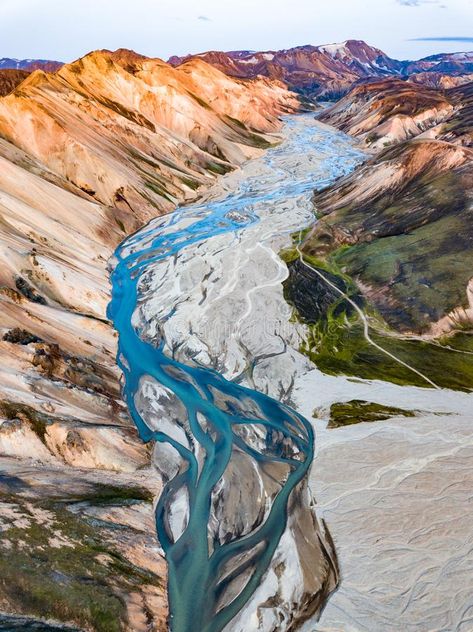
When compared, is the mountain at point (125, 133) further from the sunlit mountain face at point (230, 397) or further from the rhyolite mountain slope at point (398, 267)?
the rhyolite mountain slope at point (398, 267)

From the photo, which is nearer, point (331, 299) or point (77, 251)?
point (331, 299)

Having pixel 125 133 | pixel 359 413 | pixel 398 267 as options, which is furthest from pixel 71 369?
pixel 125 133

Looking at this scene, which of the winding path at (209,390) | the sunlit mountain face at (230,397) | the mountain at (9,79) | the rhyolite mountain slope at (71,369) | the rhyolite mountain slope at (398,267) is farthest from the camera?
the mountain at (9,79)

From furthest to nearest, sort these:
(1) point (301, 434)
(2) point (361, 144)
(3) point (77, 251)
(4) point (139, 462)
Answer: (2) point (361, 144), (3) point (77, 251), (1) point (301, 434), (4) point (139, 462)

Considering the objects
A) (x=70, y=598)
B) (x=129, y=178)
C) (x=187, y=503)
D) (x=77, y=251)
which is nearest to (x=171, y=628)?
(x=70, y=598)

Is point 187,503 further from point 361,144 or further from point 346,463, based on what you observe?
point 361,144

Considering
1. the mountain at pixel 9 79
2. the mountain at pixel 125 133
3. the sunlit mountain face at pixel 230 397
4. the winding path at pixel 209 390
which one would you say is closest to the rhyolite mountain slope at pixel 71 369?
the sunlit mountain face at pixel 230 397

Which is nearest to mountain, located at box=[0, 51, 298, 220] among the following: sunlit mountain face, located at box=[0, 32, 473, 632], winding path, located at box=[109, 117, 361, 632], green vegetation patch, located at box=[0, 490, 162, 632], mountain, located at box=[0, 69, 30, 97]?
sunlit mountain face, located at box=[0, 32, 473, 632]
